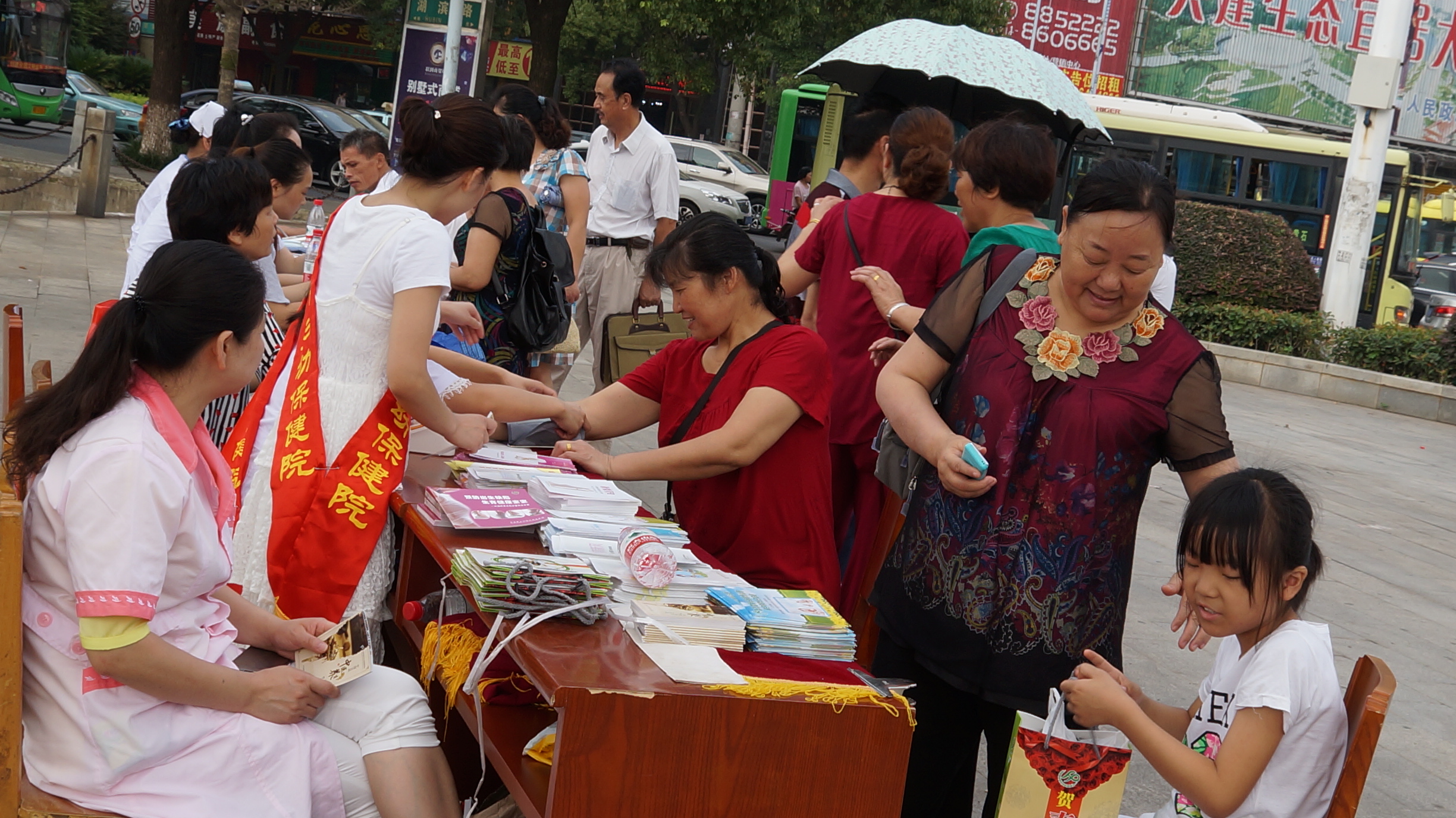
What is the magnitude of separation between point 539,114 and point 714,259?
2.91 m

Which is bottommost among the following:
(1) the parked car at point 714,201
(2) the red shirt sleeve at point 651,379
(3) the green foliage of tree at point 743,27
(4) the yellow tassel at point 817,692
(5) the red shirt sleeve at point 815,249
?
(4) the yellow tassel at point 817,692

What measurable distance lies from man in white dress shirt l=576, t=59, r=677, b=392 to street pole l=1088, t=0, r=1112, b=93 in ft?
73.2

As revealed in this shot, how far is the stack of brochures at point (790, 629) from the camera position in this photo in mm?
2279

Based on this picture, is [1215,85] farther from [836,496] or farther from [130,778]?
[130,778]

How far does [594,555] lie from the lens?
256 cm

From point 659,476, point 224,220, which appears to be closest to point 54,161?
point 224,220

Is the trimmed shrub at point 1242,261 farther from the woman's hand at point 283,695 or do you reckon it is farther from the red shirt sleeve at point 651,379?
the woman's hand at point 283,695

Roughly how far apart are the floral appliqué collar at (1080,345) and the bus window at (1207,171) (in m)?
14.5

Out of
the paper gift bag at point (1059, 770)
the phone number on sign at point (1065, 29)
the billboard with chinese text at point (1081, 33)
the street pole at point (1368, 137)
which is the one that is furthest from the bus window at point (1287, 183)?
the paper gift bag at point (1059, 770)

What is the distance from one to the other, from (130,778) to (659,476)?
1428 mm

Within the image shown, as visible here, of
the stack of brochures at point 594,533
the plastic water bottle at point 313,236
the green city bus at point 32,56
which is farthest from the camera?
the green city bus at point 32,56

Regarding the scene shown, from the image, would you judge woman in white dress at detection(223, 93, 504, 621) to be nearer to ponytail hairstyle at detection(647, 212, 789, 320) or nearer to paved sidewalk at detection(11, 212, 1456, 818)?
ponytail hairstyle at detection(647, 212, 789, 320)

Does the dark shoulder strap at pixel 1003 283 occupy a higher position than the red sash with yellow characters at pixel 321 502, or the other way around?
the dark shoulder strap at pixel 1003 283

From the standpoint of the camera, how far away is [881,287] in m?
3.79
